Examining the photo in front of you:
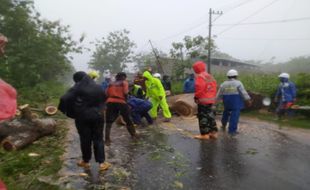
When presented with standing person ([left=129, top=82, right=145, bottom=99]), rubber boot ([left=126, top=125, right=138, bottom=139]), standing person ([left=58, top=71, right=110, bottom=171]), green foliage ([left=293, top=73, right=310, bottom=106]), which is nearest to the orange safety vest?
rubber boot ([left=126, top=125, right=138, bottom=139])

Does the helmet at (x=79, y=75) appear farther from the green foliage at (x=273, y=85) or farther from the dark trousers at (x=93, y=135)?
the green foliage at (x=273, y=85)

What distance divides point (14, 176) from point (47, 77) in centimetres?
2827

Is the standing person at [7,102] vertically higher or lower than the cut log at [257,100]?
higher

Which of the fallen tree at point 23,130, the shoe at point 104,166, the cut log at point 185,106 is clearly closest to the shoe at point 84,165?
the shoe at point 104,166

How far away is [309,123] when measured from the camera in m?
13.4

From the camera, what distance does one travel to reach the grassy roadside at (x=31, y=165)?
611 cm

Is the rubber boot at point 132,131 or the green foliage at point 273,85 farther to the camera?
the green foliage at point 273,85

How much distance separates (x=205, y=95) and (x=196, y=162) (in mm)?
2334

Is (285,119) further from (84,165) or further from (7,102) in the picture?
(7,102)

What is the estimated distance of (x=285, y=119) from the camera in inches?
566

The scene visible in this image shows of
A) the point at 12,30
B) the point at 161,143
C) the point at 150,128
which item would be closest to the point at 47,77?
the point at 12,30

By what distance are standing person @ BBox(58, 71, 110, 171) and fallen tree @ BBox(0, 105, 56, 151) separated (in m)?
2.65

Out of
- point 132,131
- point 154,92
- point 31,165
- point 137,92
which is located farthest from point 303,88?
point 31,165

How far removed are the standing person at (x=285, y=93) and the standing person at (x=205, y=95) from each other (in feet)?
16.8
